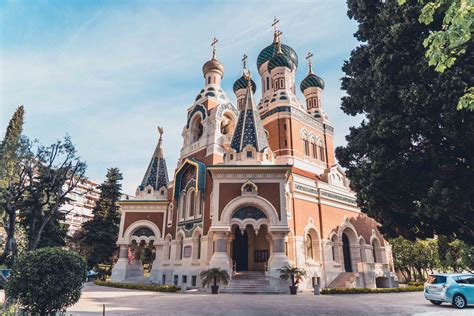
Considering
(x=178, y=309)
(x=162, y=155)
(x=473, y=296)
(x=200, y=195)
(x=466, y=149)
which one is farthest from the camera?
(x=162, y=155)

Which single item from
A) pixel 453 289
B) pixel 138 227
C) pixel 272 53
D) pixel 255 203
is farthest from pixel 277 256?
pixel 272 53

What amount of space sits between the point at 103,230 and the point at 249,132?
16375 mm

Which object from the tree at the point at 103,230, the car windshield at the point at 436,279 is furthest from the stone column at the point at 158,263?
the car windshield at the point at 436,279

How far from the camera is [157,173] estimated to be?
2480cm

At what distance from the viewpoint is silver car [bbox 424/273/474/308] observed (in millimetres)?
9812

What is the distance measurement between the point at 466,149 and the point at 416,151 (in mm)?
1216

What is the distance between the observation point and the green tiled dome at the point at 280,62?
2666 cm

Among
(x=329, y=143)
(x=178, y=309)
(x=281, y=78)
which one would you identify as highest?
(x=281, y=78)

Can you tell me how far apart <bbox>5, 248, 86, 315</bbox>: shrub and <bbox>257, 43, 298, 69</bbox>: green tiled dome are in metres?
24.7

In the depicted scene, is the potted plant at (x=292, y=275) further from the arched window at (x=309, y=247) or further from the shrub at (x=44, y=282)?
the shrub at (x=44, y=282)

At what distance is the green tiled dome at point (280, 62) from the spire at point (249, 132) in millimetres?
8595

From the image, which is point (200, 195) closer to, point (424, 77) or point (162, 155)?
point (162, 155)

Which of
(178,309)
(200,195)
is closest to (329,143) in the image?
(200,195)

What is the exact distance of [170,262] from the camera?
20609 mm
